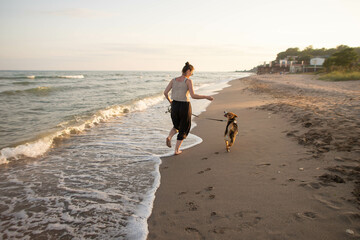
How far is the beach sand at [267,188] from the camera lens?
2.29 meters

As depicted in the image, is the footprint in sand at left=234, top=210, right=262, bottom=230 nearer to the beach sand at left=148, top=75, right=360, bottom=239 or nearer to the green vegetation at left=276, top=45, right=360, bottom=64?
the beach sand at left=148, top=75, right=360, bottom=239

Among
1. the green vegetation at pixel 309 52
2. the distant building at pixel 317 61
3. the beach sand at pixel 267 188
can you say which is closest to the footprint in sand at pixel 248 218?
the beach sand at pixel 267 188

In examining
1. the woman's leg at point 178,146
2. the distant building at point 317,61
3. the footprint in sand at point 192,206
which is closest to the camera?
the footprint in sand at point 192,206

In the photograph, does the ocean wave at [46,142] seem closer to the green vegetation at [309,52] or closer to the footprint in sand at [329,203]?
the footprint in sand at [329,203]

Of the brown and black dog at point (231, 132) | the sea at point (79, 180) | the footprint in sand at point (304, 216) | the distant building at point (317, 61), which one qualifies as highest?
the distant building at point (317, 61)

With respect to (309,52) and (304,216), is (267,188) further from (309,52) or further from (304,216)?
(309,52)

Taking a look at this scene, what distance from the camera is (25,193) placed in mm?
3469

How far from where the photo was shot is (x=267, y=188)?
3.08m

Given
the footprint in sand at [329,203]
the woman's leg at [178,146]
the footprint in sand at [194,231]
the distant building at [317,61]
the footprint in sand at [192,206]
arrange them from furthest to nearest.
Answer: the distant building at [317,61] → the woman's leg at [178,146] → the footprint in sand at [192,206] → the footprint in sand at [329,203] → the footprint in sand at [194,231]

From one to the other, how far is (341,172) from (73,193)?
13.8 ft

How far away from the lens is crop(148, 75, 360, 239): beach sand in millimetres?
2293

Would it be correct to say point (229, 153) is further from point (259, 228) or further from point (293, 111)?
point (293, 111)

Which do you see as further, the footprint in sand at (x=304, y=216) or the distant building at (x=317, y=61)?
the distant building at (x=317, y=61)

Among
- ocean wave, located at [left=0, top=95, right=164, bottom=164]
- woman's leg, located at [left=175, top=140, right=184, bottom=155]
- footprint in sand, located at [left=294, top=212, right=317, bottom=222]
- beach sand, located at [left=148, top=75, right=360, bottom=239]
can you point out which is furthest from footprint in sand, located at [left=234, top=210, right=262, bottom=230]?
ocean wave, located at [left=0, top=95, right=164, bottom=164]
